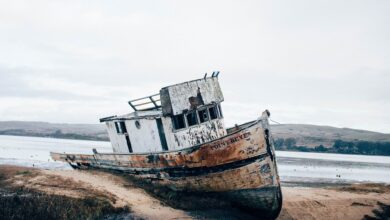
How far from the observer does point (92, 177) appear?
14273 mm

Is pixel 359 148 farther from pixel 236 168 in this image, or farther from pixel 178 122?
pixel 236 168

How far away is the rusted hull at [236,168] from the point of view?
37.7ft

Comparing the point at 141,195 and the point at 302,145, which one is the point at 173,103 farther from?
the point at 302,145

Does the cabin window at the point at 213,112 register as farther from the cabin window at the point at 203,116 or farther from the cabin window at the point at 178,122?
the cabin window at the point at 178,122

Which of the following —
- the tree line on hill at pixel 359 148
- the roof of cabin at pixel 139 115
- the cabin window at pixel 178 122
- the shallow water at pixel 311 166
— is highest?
the roof of cabin at pixel 139 115

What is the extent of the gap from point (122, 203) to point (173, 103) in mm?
4179

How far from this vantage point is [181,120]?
1395 cm

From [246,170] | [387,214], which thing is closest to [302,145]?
[387,214]

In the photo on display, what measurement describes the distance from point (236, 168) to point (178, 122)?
3.25 metres

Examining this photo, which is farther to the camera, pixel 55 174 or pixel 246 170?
pixel 55 174

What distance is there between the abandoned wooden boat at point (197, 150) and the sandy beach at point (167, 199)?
625 mm

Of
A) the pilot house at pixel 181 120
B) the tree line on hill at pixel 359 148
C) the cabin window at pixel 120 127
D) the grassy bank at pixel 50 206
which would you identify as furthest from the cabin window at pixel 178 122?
the tree line on hill at pixel 359 148

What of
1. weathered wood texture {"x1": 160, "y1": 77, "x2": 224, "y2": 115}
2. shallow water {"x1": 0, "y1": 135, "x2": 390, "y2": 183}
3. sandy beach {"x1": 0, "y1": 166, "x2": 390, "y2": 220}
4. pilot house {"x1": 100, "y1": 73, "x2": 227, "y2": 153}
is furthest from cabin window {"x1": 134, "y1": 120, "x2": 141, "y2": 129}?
shallow water {"x1": 0, "y1": 135, "x2": 390, "y2": 183}

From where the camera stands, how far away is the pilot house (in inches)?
540
